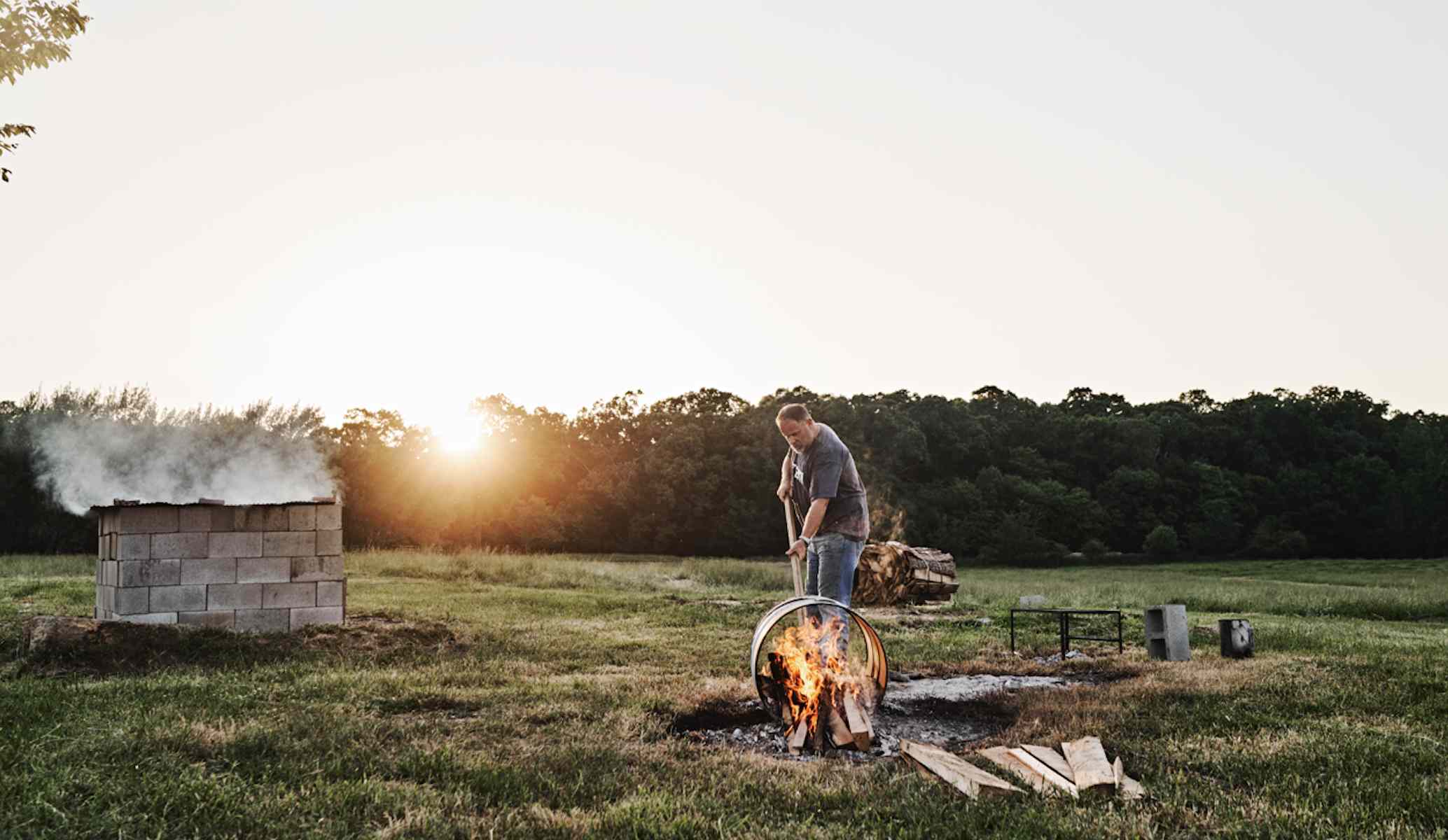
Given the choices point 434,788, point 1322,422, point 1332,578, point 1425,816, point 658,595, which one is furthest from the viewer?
point 1322,422

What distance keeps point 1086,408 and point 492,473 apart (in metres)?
40.3

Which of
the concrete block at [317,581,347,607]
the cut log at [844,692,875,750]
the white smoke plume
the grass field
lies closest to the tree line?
the white smoke plume

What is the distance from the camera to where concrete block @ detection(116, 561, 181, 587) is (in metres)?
9.91

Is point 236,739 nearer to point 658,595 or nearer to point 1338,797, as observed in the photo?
point 1338,797

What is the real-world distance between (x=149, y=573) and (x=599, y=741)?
22.8ft

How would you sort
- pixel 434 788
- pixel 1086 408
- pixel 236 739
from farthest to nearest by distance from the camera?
1. pixel 1086 408
2. pixel 236 739
3. pixel 434 788

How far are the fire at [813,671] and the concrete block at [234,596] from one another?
6.82m

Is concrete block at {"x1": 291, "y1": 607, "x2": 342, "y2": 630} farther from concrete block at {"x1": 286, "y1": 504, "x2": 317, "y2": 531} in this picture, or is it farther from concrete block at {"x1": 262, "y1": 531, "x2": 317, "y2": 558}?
concrete block at {"x1": 286, "y1": 504, "x2": 317, "y2": 531}

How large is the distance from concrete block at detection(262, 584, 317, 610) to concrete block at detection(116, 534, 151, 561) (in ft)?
3.94

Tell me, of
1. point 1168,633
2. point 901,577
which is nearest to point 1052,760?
point 1168,633

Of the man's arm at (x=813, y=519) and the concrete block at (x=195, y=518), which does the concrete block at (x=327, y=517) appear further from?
the man's arm at (x=813, y=519)

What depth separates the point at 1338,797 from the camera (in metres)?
4.43

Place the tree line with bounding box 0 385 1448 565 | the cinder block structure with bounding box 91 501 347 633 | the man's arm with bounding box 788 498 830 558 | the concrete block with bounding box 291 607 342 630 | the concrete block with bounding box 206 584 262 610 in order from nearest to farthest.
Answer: the man's arm with bounding box 788 498 830 558 < the cinder block structure with bounding box 91 501 347 633 < the concrete block with bounding box 206 584 262 610 < the concrete block with bounding box 291 607 342 630 < the tree line with bounding box 0 385 1448 565

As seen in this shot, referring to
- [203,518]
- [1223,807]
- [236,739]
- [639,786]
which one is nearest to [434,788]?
[639,786]
